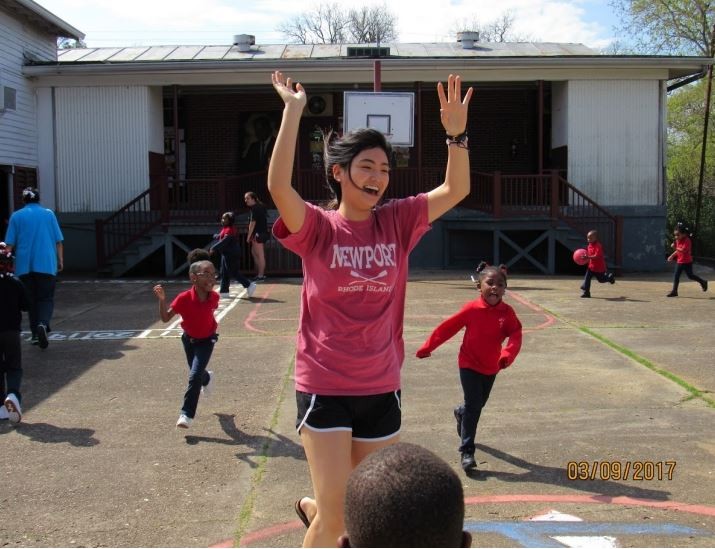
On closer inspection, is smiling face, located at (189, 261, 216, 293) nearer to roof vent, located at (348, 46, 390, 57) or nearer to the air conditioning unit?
roof vent, located at (348, 46, 390, 57)

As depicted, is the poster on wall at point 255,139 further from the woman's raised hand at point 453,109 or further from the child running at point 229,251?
the woman's raised hand at point 453,109

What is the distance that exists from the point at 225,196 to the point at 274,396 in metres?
11.8

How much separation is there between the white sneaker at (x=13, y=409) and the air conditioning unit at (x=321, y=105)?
16.8m

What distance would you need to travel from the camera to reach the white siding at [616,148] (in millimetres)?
19422

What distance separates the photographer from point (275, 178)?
111 inches

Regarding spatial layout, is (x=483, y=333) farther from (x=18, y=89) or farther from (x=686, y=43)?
(x=686, y=43)

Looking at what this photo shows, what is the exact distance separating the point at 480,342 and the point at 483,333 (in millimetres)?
66

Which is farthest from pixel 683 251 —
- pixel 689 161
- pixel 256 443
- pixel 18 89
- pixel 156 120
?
pixel 689 161

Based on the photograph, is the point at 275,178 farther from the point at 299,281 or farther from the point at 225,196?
the point at 225,196

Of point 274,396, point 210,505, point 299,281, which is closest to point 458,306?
point 299,281

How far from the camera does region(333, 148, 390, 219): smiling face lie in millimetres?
2998

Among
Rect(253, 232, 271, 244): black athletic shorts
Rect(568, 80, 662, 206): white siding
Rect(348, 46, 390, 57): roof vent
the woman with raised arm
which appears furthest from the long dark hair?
Rect(568, 80, 662, 206): white siding
